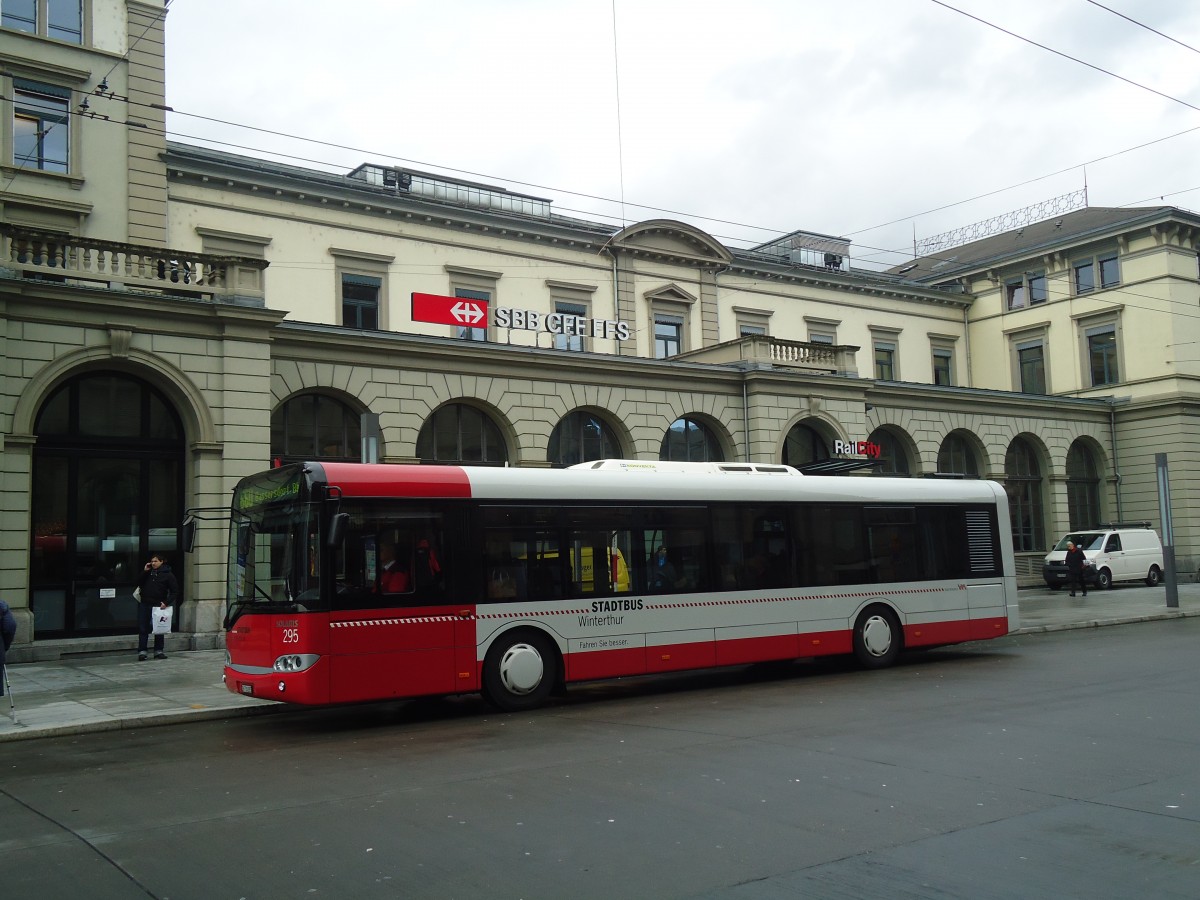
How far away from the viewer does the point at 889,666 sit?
57.7 ft

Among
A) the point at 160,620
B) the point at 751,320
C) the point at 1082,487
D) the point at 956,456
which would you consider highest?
the point at 751,320

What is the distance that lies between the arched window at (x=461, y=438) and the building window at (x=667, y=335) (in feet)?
34.8

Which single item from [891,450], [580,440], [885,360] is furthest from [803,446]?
[885,360]

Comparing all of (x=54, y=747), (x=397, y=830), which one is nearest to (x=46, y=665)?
(x=54, y=747)

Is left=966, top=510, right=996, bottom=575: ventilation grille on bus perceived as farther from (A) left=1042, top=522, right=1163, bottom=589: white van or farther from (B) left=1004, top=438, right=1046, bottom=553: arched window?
(B) left=1004, top=438, right=1046, bottom=553: arched window

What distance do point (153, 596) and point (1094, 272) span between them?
127ft

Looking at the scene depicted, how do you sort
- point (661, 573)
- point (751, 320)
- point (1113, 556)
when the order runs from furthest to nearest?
1. point (751, 320)
2. point (1113, 556)
3. point (661, 573)

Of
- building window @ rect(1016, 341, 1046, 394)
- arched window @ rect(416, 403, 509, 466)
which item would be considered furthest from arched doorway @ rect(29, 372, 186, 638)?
building window @ rect(1016, 341, 1046, 394)

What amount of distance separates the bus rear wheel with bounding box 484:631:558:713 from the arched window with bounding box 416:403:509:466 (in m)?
13.0

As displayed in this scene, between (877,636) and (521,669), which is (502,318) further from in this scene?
(521,669)

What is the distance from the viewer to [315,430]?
24.7 metres

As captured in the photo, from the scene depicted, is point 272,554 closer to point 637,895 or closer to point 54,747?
point 54,747

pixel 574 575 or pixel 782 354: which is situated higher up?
pixel 782 354

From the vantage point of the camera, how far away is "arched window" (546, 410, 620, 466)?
2877 cm
